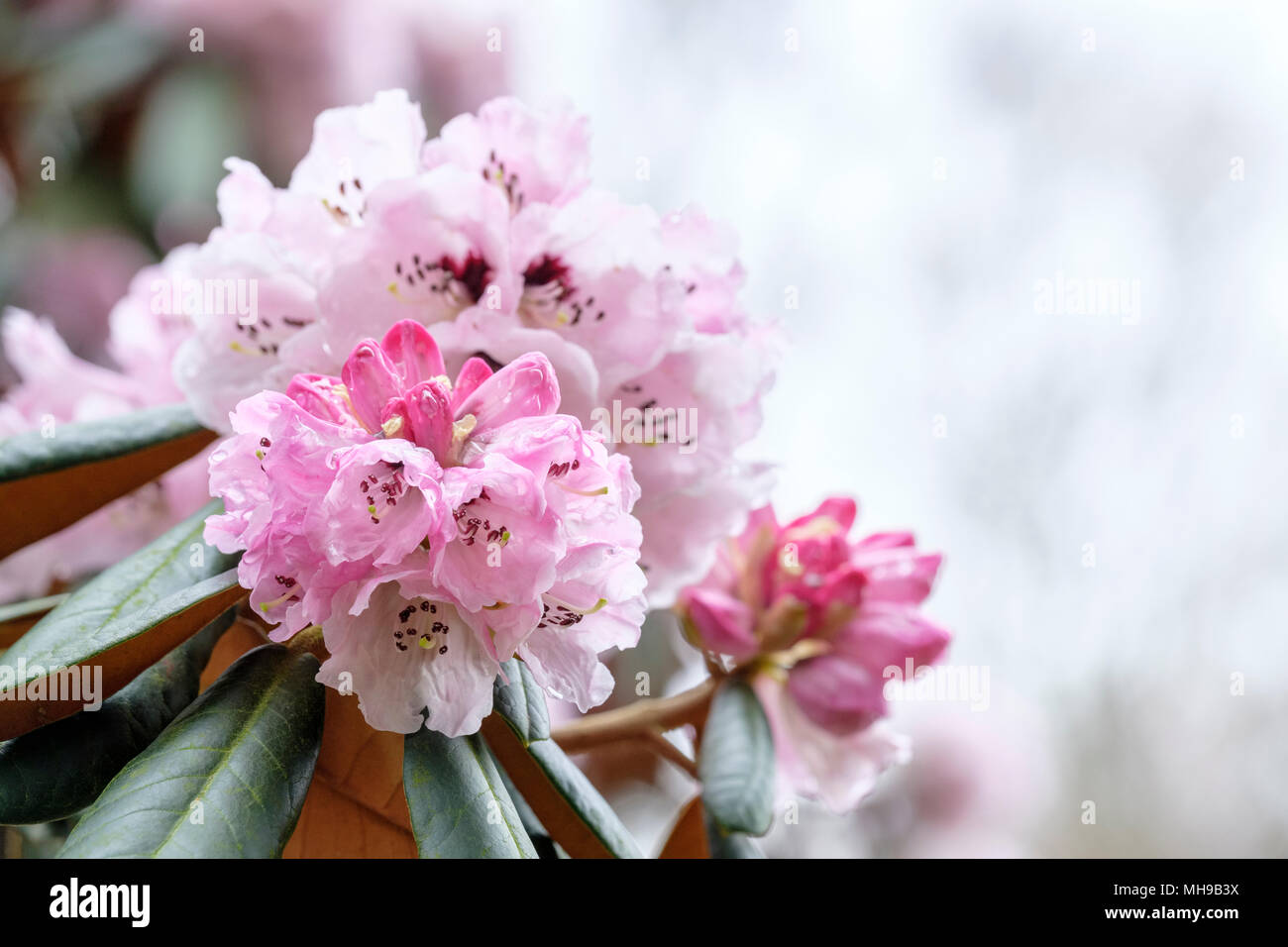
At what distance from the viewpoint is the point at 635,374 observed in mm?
480

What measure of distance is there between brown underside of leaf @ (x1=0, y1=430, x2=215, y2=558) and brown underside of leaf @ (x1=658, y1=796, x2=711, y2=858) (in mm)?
326

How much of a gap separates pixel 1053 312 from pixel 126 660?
1.98m

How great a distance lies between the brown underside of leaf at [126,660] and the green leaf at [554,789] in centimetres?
12

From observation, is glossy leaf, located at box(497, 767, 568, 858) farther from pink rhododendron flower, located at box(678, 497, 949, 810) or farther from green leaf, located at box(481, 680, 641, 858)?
pink rhododendron flower, located at box(678, 497, 949, 810)

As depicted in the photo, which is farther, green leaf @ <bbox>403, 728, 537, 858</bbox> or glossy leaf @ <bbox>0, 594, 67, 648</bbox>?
glossy leaf @ <bbox>0, 594, 67, 648</bbox>
